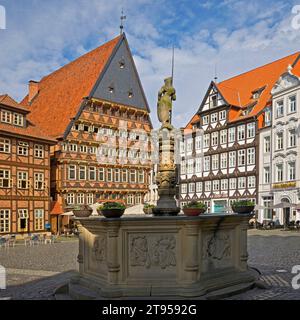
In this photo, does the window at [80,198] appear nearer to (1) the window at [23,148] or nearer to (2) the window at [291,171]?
(1) the window at [23,148]

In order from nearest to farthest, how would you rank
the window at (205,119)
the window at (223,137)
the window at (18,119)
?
the window at (18,119), the window at (223,137), the window at (205,119)

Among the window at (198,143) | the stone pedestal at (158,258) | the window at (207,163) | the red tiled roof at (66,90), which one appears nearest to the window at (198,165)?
the window at (207,163)

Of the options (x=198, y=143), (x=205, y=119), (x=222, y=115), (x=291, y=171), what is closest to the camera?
(x=291, y=171)

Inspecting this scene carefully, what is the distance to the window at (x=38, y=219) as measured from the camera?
2904cm

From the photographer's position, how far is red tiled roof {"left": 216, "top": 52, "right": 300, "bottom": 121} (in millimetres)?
37281

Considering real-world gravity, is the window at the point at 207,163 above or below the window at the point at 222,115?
below

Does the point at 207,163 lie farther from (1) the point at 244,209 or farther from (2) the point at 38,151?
(1) the point at 244,209

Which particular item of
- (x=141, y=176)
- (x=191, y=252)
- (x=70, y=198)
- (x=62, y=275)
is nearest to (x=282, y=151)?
(x=141, y=176)

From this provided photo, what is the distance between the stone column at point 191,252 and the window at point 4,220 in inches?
885

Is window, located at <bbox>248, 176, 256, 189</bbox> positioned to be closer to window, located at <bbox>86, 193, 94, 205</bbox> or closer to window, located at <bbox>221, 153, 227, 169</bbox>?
window, located at <bbox>221, 153, 227, 169</bbox>

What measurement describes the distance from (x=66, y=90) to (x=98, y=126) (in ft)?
18.7

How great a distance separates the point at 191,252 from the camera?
6473 mm

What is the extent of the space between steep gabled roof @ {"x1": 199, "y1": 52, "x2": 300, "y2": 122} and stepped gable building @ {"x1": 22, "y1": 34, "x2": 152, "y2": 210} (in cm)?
871
